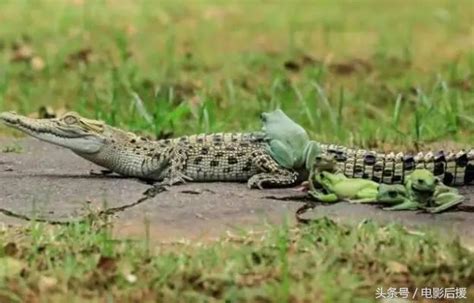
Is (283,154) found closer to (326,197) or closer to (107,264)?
(326,197)

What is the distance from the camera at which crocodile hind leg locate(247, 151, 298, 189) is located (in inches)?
243

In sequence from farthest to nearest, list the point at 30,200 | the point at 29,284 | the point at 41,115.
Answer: the point at 41,115
the point at 30,200
the point at 29,284

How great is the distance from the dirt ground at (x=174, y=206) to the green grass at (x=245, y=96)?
0.23 metres

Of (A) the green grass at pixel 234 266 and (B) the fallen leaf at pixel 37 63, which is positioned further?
(B) the fallen leaf at pixel 37 63

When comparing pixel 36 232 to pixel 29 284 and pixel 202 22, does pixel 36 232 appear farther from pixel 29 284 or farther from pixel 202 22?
pixel 202 22

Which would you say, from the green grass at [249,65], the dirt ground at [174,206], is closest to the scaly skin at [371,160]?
the dirt ground at [174,206]

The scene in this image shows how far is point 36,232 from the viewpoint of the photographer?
197 inches

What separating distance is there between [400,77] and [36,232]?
6439 mm

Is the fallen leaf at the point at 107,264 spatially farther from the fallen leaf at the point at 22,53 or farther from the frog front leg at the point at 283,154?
the fallen leaf at the point at 22,53

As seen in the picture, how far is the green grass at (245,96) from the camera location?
4609 millimetres

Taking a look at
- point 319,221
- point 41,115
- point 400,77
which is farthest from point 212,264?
point 400,77

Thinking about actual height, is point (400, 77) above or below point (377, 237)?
above

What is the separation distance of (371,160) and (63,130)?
1.60 meters

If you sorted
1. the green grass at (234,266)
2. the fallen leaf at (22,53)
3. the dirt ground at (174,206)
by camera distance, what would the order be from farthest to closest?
the fallen leaf at (22,53)
the dirt ground at (174,206)
the green grass at (234,266)
